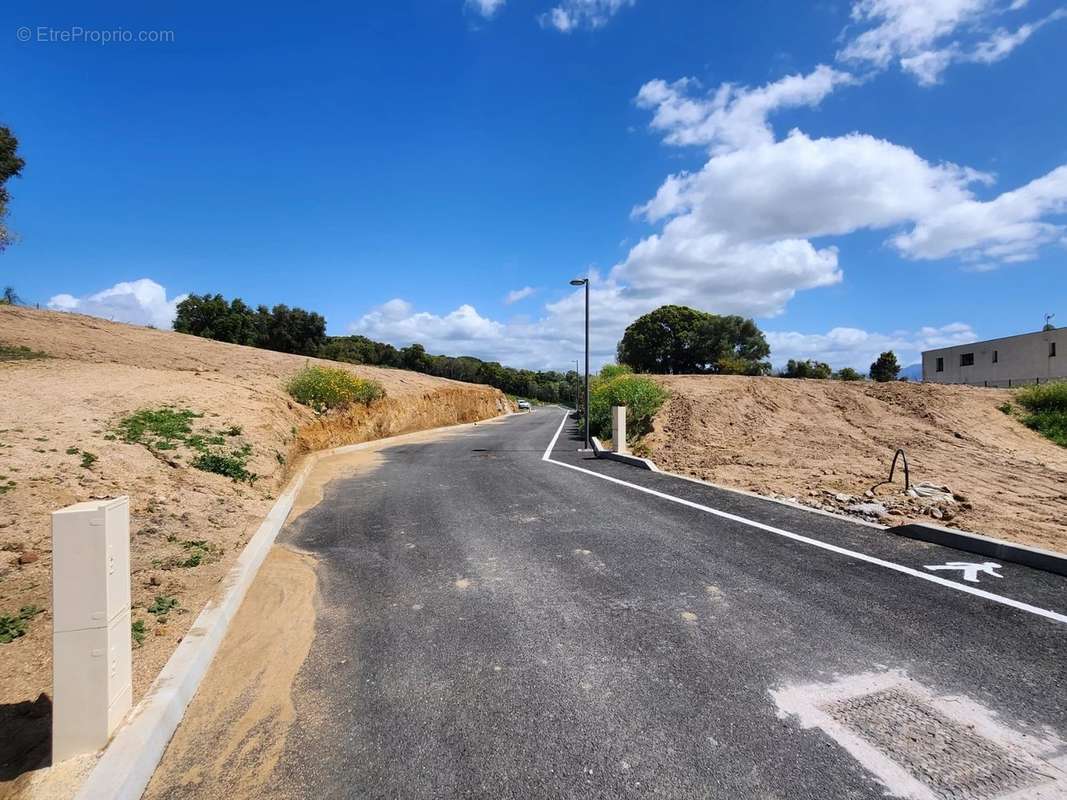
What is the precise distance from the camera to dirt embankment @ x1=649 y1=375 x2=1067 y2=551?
8663mm

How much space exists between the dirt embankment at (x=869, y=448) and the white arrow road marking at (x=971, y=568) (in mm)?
1345

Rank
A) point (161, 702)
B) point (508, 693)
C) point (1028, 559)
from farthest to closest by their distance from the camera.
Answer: point (1028, 559)
point (508, 693)
point (161, 702)

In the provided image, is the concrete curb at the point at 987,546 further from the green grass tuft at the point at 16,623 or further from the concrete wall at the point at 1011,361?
the concrete wall at the point at 1011,361

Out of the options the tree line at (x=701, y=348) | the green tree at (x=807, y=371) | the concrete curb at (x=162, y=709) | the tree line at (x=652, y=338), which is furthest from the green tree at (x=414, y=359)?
the concrete curb at (x=162, y=709)

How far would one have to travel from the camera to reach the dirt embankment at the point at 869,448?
8.66 metres

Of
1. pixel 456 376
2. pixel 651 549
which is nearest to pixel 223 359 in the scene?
pixel 651 549

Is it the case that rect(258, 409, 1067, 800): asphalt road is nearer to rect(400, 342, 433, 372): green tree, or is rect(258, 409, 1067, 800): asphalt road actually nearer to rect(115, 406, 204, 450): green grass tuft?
rect(115, 406, 204, 450): green grass tuft

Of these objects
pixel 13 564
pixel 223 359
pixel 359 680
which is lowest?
pixel 359 680

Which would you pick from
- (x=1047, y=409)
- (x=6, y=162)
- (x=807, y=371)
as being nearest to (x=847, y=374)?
(x=807, y=371)

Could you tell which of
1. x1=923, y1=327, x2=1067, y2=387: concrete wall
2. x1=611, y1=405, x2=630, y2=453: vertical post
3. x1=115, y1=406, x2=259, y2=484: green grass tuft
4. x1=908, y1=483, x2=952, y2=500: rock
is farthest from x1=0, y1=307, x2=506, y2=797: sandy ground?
x1=923, y1=327, x2=1067, y2=387: concrete wall

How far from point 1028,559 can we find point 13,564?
424 inches

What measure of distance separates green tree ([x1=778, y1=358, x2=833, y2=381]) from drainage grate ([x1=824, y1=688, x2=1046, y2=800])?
40415 millimetres

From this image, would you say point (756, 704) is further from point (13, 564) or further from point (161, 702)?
point (13, 564)

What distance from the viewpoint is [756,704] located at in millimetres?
3297
